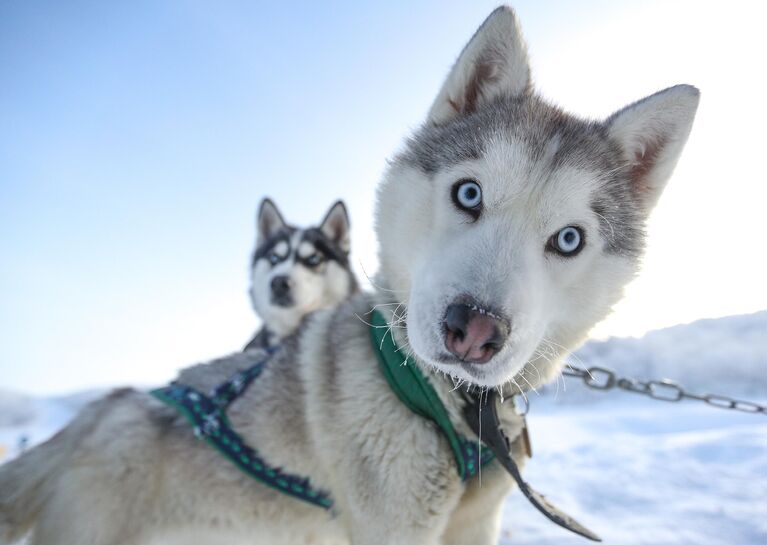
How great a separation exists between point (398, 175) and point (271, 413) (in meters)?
1.13

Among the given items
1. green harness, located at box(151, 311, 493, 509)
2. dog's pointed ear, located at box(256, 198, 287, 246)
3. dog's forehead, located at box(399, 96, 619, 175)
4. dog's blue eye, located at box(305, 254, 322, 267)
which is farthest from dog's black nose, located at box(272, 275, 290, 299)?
dog's forehead, located at box(399, 96, 619, 175)

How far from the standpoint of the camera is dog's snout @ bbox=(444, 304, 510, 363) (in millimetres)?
1209

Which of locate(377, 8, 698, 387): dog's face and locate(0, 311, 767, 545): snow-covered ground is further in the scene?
locate(0, 311, 767, 545): snow-covered ground

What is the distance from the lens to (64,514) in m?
1.71

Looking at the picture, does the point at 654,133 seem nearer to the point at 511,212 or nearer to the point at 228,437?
the point at 511,212

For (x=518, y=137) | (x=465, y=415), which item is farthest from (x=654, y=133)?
(x=465, y=415)

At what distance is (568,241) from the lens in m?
1.53

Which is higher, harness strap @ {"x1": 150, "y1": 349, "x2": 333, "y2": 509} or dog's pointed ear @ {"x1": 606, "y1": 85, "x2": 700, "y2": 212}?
dog's pointed ear @ {"x1": 606, "y1": 85, "x2": 700, "y2": 212}

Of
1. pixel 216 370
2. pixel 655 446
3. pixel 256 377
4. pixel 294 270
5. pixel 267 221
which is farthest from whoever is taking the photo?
pixel 267 221

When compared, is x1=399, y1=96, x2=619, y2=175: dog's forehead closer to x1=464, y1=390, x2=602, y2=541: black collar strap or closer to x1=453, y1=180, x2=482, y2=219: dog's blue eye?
x1=453, y1=180, x2=482, y2=219: dog's blue eye

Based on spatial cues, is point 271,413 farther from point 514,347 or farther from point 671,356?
point 671,356

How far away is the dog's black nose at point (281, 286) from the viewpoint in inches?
199

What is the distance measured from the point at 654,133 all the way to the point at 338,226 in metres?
4.37

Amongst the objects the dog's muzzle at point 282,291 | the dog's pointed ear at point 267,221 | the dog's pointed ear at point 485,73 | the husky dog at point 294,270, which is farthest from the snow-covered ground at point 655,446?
the dog's pointed ear at point 267,221
